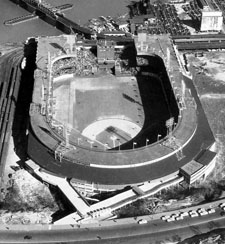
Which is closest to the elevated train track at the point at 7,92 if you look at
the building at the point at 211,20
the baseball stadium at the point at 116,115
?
the baseball stadium at the point at 116,115

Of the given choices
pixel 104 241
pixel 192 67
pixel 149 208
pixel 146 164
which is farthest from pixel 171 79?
pixel 104 241

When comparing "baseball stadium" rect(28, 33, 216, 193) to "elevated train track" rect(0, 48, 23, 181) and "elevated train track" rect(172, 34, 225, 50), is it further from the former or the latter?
"elevated train track" rect(172, 34, 225, 50)

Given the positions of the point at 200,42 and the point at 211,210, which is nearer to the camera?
the point at 211,210

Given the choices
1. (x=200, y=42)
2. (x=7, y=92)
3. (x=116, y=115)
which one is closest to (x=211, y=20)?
(x=200, y=42)

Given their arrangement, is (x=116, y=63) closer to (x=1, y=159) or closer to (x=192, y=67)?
(x=192, y=67)

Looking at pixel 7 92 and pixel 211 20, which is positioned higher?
pixel 211 20

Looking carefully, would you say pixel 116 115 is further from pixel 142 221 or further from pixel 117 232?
pixel 117 232

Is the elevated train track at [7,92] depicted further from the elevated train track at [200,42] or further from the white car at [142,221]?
the elevated train track at [200,42]
